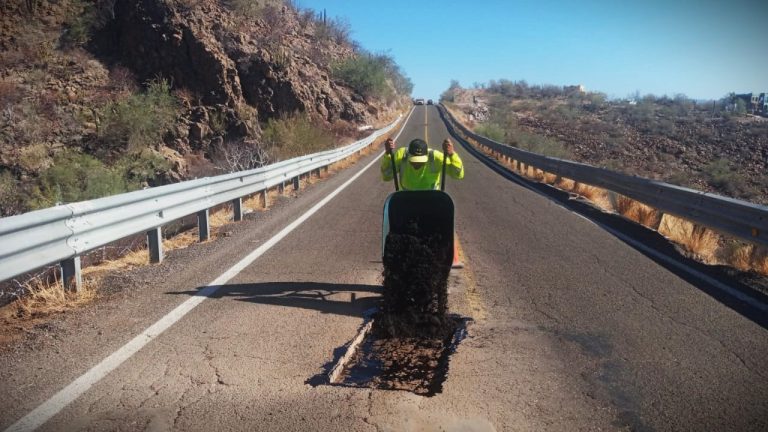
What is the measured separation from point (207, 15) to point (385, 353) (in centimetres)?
3116

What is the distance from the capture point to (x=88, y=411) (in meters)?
3.77

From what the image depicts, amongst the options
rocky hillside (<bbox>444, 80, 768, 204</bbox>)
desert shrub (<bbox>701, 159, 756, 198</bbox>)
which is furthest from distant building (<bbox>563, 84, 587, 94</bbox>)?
desert shrub (<bbox>701, 159, 756, 198</bbox>)

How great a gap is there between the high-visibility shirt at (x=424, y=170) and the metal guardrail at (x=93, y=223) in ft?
10.0

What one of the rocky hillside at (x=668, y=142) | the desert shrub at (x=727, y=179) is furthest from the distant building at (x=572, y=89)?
the desert shrub at (x=727, y=179)

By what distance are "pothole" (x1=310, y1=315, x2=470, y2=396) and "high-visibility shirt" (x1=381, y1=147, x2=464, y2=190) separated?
5.10ft

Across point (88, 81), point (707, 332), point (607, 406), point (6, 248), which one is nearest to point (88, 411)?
point (6, 248)

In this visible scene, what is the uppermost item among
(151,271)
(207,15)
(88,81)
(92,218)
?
(207,15)

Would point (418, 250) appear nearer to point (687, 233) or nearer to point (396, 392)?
point (396, 392)

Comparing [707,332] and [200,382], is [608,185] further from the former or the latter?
[200,382]

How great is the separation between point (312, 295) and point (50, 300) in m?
2.54

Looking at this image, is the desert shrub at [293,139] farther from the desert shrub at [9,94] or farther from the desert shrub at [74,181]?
the desert shrub at [9,94]

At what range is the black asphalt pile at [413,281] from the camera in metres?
5.61

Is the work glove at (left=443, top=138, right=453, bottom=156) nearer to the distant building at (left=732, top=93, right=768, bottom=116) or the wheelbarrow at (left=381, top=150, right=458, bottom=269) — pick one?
the wheelbarrow at (left=381, top=150, right=458, bottom=269)

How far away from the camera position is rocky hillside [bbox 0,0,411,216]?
19828 millimetres
